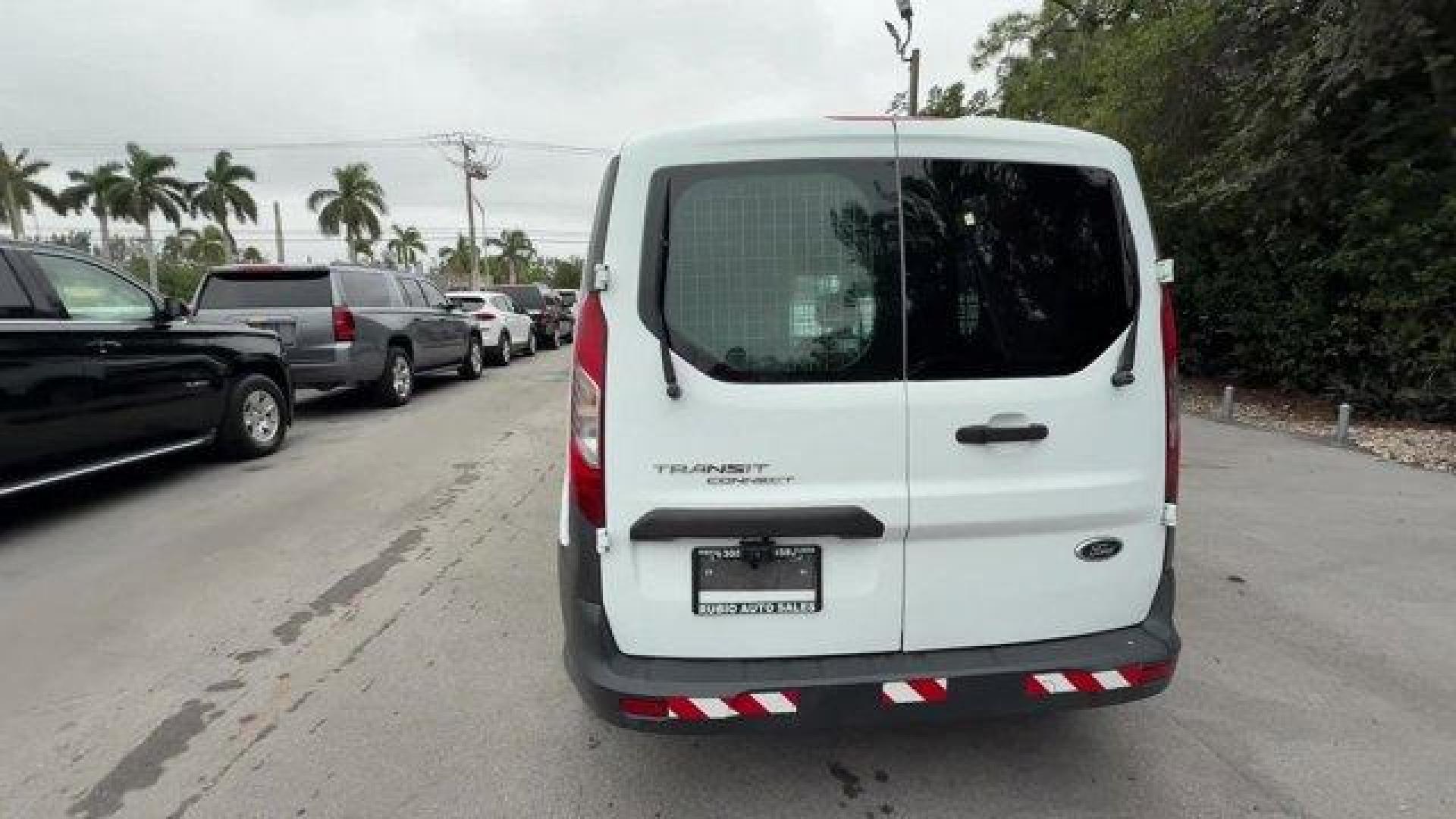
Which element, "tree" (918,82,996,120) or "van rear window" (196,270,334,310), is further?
"tree" (918,82,996,120)

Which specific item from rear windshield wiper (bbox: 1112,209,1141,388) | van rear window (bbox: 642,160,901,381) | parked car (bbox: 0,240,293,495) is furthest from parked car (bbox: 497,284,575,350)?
rear windshield wiper (bbox: 1112,209,1141,388)

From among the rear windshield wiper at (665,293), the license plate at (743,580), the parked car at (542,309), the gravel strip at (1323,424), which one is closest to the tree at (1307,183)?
the gravel strip at (1323,424)

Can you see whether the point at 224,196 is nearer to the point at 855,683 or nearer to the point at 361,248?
the point at 361,248

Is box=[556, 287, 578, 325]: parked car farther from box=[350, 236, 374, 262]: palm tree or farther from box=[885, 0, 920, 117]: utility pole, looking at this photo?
box=[350, 236, 374, 262]: palm tree

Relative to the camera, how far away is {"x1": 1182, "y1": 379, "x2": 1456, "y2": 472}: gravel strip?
7535 millimetres

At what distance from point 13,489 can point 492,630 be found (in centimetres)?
374

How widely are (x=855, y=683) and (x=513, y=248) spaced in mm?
85648

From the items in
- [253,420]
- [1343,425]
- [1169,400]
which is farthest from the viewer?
[1343,425]

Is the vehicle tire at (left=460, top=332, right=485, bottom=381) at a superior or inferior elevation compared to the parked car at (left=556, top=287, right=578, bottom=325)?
inferior

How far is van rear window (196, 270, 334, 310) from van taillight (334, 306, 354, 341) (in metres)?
0.16

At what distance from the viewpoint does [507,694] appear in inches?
129

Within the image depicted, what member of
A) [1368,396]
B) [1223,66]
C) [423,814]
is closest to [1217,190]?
[1223,66]

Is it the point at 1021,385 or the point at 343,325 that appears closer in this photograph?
the point at 1021,385

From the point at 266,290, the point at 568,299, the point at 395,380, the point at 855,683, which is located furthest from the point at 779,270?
the point at 568,299
